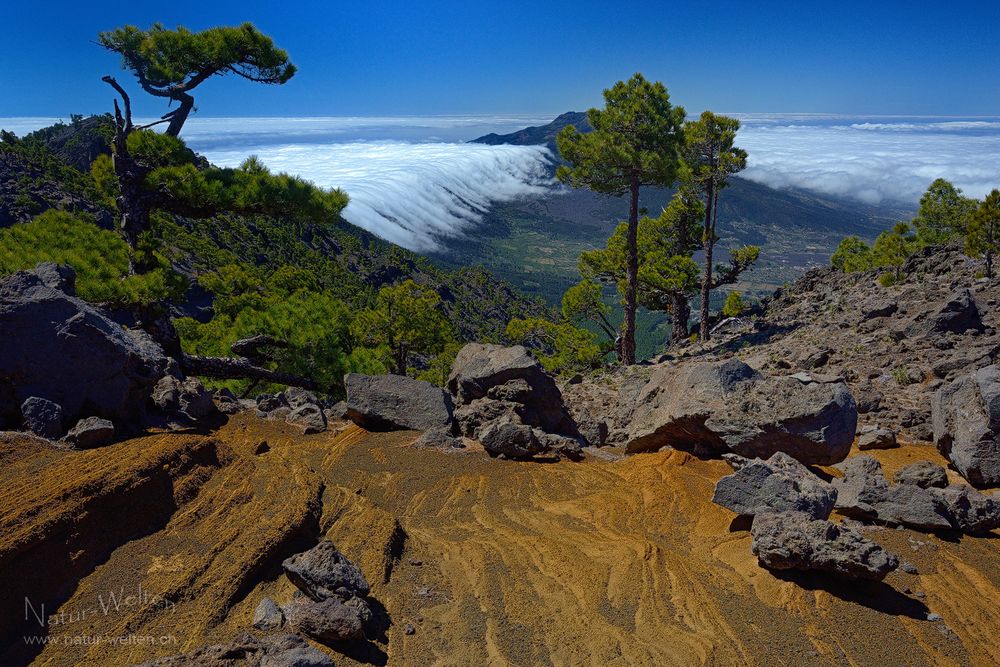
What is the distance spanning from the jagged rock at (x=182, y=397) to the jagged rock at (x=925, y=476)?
11.3 m

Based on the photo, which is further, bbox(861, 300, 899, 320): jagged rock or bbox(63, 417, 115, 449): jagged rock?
bbox(861, 300, 899, 320): jagged rock

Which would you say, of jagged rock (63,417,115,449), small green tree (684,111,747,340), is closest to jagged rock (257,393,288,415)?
jagged rock (63,417,115,449)

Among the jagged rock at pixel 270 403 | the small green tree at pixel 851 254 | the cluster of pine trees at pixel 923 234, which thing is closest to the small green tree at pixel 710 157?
the cluster of pine trees at pixel 923 234

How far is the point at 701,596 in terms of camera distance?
20.4ft

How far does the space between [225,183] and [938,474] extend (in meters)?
14.4

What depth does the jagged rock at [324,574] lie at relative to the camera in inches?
207

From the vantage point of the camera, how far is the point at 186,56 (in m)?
13.4

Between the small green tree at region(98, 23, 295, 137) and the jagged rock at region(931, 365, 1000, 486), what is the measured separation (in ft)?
49.9

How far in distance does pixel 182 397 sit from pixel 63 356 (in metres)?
2.14

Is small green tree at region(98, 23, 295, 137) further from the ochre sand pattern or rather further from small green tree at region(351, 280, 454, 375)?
the ochre sand pattern

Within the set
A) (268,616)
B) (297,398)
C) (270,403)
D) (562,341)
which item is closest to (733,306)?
(562,341)

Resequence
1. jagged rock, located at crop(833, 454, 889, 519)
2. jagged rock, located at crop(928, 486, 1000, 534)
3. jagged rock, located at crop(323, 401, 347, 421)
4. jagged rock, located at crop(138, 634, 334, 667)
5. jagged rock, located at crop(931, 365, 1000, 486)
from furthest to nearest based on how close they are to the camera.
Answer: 1. jagged rock, located at crop(323, 401, 347, 421)
2. jagged rock, located at crop(931, 365, 1000, 486)
3. jagged rock, located at crop(833, 454, 889, 519)
4. jagged rock, located at crop(928, 486, 1000, 534)
5. jagged rock, located at crop(138, 634, 334, 667)

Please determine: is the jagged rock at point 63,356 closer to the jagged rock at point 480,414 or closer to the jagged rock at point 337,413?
the jagged rock at point 337,413

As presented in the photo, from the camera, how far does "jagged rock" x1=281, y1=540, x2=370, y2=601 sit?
5262mm
